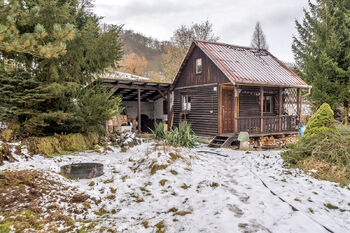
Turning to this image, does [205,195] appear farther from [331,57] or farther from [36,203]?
[331,57]

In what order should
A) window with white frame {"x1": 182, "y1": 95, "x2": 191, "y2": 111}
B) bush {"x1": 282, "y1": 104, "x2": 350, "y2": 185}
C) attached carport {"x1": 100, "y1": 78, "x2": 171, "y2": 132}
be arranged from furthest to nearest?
window with white frame {"x1": 182, "y1": 95, "x2": 191, "y2": 111}
attached carport {"x1": 100, "y1": 78, "x2": 171, "y2": 132}
bush {"x1": 282, "y1": 104, "x2": 350, "y2": 185}

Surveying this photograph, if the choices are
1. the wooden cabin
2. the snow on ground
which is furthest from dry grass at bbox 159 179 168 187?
the wooden cabin

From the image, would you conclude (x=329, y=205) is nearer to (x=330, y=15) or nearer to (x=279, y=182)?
(x=279, y=182)

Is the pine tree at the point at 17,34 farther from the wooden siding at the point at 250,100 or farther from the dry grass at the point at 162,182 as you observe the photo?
the wooden siding at the point at 250,100

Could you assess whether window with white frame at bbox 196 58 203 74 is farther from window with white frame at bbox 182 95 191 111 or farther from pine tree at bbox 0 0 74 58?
pine tree at bbox 0 0 74 58

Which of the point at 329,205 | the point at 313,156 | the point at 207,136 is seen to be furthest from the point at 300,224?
the point at 207,136

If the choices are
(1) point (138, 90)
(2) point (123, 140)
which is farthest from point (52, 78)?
(1) point (138, 90)

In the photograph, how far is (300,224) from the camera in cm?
335

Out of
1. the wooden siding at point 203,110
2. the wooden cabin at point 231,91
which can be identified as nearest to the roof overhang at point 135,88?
the wooden cabin at point 231,91

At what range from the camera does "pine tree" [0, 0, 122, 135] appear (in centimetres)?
754

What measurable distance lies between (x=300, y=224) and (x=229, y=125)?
10.5 metres

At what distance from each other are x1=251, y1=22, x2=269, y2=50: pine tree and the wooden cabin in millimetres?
31529

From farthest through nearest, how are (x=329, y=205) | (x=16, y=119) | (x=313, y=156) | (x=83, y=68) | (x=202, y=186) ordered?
(x=83, y=68) < (x=16, y=119) < (x=313, y=156) < (x=202, y=186) < (x=329, y=205)

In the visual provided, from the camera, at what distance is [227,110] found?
537 inches
